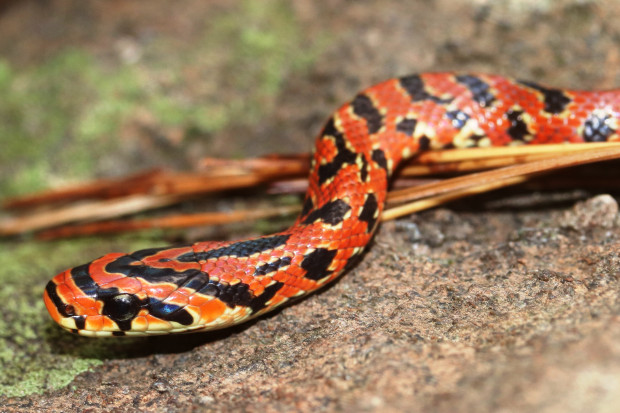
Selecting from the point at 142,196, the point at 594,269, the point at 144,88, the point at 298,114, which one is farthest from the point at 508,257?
the point at 144,88

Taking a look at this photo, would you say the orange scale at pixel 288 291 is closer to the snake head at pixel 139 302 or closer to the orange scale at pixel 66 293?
the snake head at pixel 139 302

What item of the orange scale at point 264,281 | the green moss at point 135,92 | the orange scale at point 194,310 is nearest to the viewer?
the orange scale at point 194,310

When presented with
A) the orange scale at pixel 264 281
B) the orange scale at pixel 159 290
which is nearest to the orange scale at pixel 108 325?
the orange scale at pixel 159 290

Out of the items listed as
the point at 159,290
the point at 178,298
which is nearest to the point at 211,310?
the point at 178,298

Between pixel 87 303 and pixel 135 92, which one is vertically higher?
pixel 135 92

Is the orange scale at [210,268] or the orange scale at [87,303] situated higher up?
the orange scale at [210,268]

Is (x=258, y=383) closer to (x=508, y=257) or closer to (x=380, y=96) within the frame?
(x=508, y=257)

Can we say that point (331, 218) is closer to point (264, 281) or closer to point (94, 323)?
point (264, 281)

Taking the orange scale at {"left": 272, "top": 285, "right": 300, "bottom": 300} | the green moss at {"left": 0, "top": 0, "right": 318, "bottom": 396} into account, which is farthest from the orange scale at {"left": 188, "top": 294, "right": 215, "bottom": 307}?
the green moss at {"left": 0, "top": 0, "right": 318, "bottom": 396}
